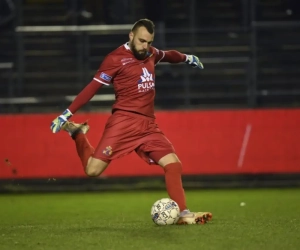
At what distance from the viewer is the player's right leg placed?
28.7 feet

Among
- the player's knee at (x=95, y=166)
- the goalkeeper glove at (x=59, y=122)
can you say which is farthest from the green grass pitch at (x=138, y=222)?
the goalkeeper glove at (x=59, y=122)

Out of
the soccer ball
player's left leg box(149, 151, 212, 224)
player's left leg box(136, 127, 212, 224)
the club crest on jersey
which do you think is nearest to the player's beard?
the club crest on jersey

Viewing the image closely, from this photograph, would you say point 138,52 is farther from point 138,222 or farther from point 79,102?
point 138,222

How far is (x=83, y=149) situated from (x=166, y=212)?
1.37m

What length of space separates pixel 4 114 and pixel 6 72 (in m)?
1.78

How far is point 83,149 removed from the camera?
901cm

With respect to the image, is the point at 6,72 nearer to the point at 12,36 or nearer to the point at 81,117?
the point at 12,36

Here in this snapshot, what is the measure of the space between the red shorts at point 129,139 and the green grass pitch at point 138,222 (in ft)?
2.62

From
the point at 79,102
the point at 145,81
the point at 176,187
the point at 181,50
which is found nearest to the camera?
the point at 79,102

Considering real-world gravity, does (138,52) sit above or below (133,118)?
above

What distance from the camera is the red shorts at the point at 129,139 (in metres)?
8.71

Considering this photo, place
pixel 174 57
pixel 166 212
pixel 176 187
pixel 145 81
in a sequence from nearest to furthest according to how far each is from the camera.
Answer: pixel 166 212 < pixel 176 187 < pixel 145 81 < pixel 174 57

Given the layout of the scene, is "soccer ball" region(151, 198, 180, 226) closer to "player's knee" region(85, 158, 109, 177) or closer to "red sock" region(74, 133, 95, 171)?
"player's knee" region(85, 158, 109, 177)

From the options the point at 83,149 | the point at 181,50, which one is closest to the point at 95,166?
the point at 83,149
